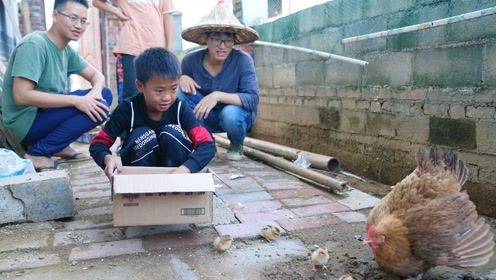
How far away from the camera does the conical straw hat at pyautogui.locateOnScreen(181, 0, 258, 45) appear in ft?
12.2

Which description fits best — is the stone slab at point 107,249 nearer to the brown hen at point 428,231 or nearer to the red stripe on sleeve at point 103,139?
the red stripe on sleeve at point 103,139

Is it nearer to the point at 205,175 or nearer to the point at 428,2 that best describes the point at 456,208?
the point at 205,175

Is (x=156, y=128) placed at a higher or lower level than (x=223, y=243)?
higher

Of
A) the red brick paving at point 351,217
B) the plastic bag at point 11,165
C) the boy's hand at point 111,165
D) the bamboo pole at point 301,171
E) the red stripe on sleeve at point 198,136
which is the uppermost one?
the red stripe on sleeve at point 198,136

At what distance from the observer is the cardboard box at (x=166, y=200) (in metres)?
1.91

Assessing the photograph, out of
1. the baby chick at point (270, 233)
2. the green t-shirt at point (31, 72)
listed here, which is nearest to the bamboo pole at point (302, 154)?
the baby chick at point (270, 233)

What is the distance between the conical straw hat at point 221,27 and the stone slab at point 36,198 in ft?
6.67

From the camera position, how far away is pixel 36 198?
7.66 ft

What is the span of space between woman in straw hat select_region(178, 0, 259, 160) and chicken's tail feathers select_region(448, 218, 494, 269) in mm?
2457

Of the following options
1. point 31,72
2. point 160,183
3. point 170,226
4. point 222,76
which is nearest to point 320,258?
point 160,183

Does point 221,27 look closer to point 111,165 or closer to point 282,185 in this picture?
point 282,185

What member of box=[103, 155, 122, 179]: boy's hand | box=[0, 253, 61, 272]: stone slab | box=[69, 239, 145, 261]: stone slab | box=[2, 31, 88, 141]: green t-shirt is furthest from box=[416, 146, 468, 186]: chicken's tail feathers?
box=[2, 31, 88, 141]: green t-shirt

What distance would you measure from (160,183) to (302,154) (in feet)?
7.73

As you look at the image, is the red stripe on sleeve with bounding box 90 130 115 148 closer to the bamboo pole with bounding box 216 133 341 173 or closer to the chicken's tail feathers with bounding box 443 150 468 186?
the chicken's tail feathers with bounding box 443 150 468 186
